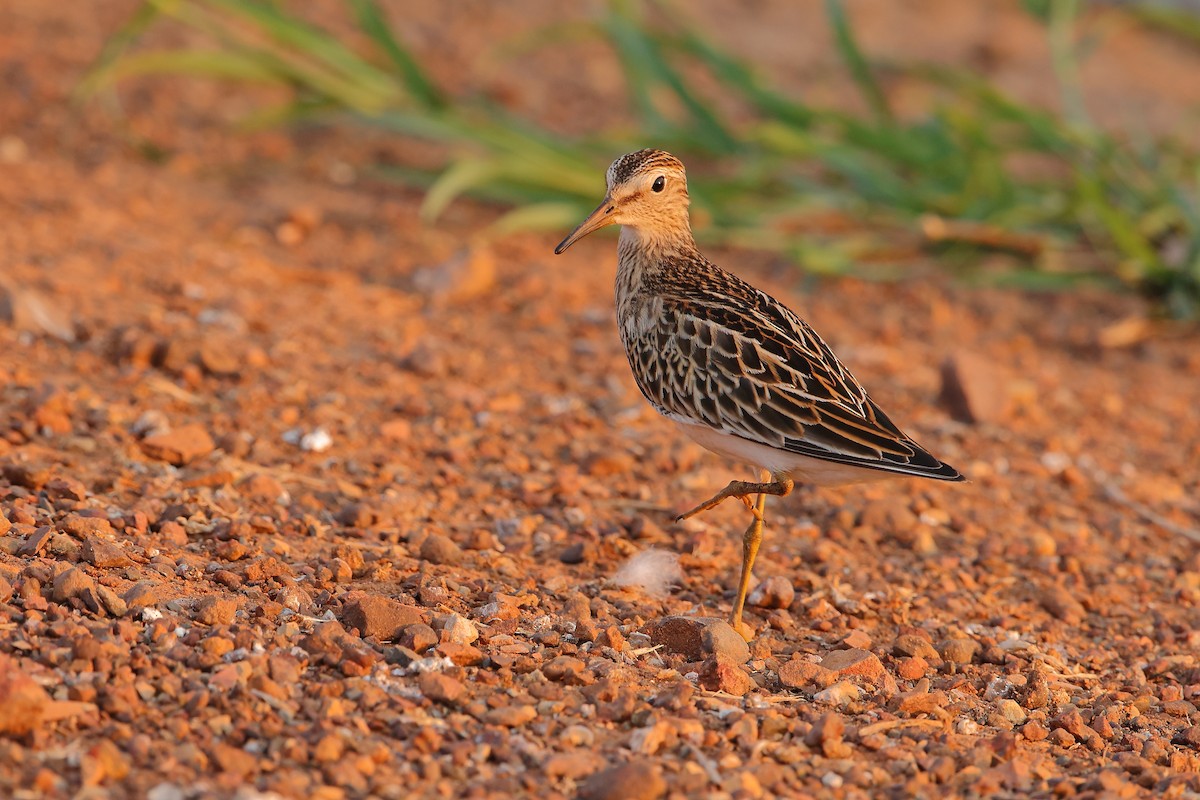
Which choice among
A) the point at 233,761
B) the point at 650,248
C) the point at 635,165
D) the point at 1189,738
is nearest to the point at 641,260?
the point at 650,248

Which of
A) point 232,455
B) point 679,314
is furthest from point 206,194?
point 679,314

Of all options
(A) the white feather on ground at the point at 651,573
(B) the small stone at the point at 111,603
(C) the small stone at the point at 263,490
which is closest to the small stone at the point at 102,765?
(B) the small stone at the point at 111,603

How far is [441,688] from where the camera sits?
358 cm

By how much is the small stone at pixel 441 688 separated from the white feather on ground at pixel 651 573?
108 cm

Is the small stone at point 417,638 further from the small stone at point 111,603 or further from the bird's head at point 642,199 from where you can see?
the bird's head at point 642,199

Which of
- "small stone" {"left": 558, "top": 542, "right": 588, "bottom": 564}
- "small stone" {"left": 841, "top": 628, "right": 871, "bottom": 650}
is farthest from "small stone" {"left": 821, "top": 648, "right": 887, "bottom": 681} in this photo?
"small stone" {"left": 558, "top": 542, "right": 588, "bottom": 564}

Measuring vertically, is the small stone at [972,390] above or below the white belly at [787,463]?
above

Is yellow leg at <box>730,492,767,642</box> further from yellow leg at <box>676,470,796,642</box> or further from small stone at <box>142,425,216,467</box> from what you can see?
small stone at <box>142,425,216,467</box>

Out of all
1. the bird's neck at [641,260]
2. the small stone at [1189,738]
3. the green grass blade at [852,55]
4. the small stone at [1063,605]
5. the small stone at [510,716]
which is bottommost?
the small stone at [510,716]

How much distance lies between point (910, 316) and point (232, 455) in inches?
159

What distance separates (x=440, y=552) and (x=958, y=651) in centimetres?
162

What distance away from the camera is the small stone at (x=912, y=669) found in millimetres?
Answer: 4164

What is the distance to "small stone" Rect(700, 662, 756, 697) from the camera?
12.7 feet

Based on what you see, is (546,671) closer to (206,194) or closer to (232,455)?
(232,455)
